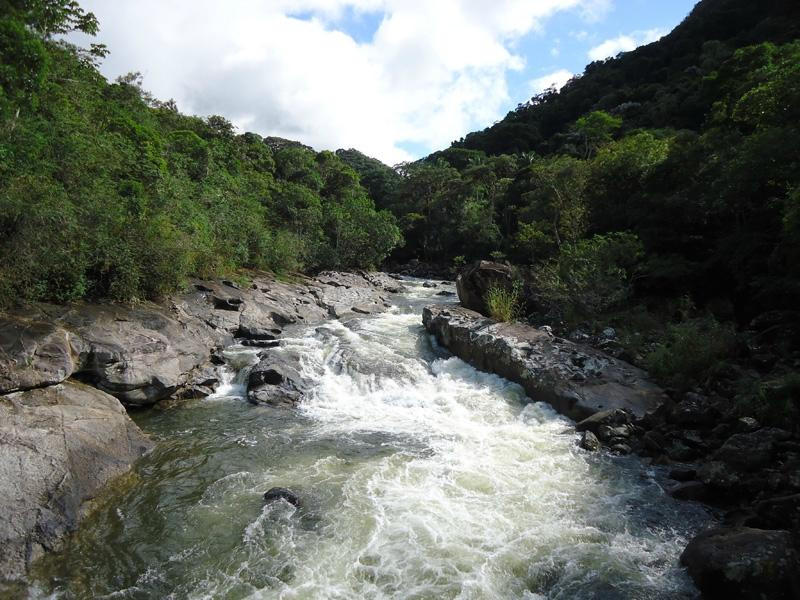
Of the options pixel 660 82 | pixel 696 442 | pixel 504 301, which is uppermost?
pixel 660 82

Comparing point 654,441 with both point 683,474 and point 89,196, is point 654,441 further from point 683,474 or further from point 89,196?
point 89,196

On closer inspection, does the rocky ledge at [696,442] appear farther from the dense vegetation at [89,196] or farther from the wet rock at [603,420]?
the dense vegetation at [89,196]

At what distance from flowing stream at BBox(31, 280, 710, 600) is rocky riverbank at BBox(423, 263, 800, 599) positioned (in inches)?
19.0

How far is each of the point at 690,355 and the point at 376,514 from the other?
8598 millimetres

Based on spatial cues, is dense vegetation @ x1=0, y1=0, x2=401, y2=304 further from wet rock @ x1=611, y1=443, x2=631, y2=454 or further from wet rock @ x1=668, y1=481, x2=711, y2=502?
wet rock @ x1=668, y1=481, x2=711, y2=502

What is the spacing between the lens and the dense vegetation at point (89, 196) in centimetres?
990

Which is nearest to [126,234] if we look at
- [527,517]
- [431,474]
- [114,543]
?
[114,543]

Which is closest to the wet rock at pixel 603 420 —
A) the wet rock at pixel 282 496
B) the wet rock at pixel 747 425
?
the wet rock at pixel 747 425

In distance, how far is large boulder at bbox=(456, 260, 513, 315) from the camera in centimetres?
2000

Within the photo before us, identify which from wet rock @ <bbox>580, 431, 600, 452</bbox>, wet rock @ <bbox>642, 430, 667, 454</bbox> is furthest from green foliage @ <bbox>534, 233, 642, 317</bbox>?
wet rock @ <bbox>580, 431, 600, 452</bbox>

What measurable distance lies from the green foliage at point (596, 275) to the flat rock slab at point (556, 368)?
1951 millimetres

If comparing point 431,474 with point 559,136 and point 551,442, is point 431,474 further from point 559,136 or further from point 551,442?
point 559,136

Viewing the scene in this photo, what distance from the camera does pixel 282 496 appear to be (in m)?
7.12

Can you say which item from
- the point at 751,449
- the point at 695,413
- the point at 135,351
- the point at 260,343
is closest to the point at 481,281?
the point at 260,343
